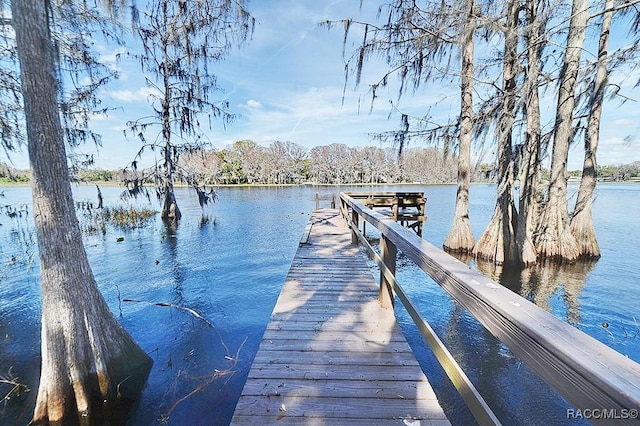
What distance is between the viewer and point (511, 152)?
29.9 ft

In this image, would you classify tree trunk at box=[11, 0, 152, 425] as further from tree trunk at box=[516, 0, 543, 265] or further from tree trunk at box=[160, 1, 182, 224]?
tree trunk at box=[160, 1, 182, 224]

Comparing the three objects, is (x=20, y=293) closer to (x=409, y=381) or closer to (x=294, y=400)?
(x=294, y=400)

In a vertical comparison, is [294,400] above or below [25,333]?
Result: above

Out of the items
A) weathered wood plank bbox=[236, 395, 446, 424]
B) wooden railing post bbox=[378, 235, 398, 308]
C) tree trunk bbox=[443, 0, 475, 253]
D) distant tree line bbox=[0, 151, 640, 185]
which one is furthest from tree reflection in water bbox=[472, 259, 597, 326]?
distant tree line bbox=[0, 151, 640, 185]

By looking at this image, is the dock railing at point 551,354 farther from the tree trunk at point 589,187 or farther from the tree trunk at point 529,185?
the tree trunk at point 589,187

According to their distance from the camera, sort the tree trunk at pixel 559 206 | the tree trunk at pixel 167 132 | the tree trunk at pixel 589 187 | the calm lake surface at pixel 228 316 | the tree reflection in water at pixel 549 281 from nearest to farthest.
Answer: the calm lake surface at pixel 228 316 < the tree reflection in water at pixel 549 281 < the tree trunk at pixel 559 206 < the tree trunk at pixel 589 187 < the tree trunk at pixel 167 132

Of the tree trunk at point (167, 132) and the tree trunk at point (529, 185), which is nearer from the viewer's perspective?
the tree trunk at point (529, 185)

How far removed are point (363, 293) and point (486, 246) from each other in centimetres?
723

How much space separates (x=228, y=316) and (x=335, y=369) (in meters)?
3.91

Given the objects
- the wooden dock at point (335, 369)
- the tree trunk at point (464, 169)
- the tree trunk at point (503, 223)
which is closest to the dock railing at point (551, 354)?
the wooden dock at point (335, 369)

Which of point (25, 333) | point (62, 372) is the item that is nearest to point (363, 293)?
point (62, 372)

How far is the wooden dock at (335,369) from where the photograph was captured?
193 cm

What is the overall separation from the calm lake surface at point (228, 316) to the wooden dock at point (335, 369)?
1.33 metres

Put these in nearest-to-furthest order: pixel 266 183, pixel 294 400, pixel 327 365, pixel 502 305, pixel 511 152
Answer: pixel 502 305
pixel 294 400
pixel 327 365
pixel 511 152
pixel 266 183
